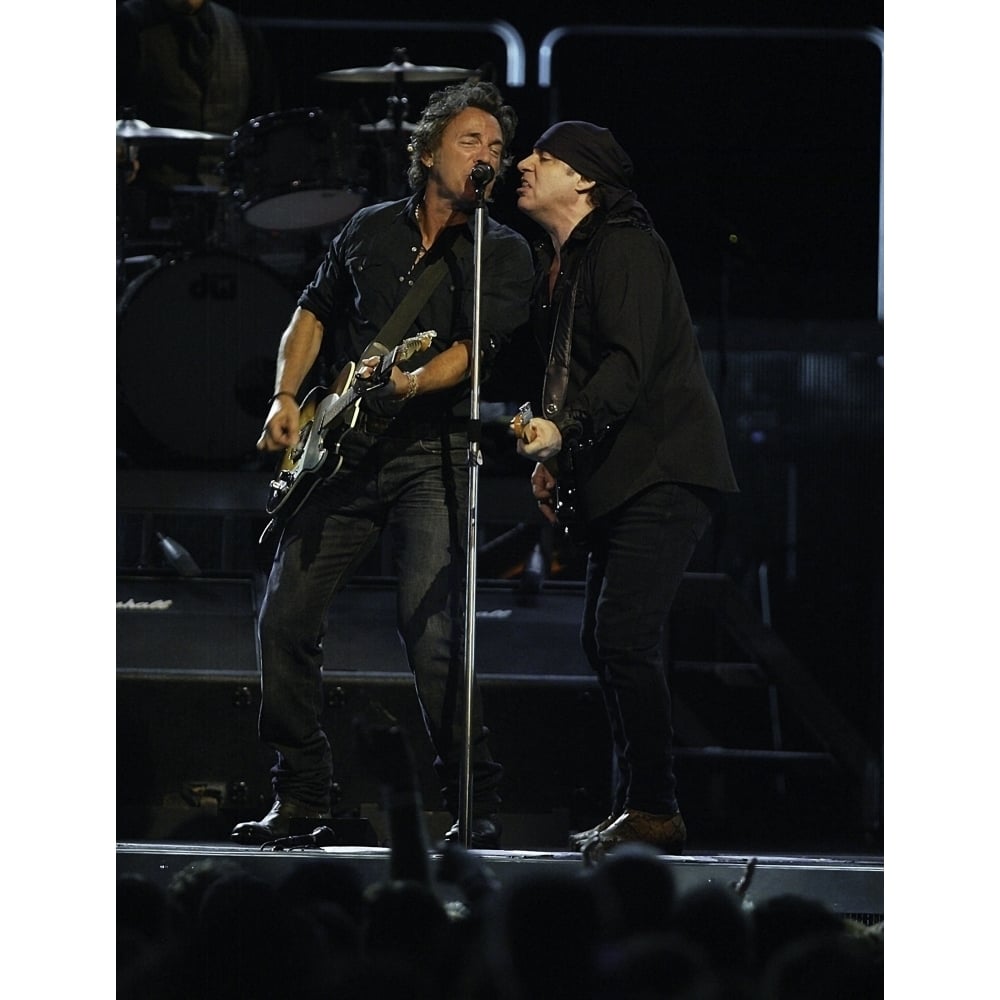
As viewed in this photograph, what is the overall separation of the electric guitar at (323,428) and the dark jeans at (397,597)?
0.06 m

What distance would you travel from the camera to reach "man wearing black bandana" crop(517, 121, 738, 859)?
3.17 metres

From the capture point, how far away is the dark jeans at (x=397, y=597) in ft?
11.3

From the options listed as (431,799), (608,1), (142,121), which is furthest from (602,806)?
(142,121)

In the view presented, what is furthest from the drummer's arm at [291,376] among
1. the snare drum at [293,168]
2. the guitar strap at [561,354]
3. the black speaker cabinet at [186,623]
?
the snare drum at [293,168]

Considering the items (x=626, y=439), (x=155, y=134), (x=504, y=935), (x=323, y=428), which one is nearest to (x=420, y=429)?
(x=323, y=428)

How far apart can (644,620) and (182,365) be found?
188cm

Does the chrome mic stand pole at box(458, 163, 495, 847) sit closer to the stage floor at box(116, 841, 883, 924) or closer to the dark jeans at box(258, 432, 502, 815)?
the stage floor at box(116, 841, 883, 924)

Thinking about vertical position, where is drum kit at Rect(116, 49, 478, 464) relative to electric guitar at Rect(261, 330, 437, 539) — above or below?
above

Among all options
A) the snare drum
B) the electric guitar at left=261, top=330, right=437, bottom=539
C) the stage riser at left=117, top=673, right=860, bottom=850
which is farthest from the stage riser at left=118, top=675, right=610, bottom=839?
the snare drum

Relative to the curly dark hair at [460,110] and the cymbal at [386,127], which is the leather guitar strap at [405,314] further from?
the cymbal at [386,127]

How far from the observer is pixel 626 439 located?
3244mm

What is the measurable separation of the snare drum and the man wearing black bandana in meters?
1.38

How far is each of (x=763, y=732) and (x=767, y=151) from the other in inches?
64.9

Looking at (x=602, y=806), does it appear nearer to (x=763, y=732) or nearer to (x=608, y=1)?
(x=763, y=732)
